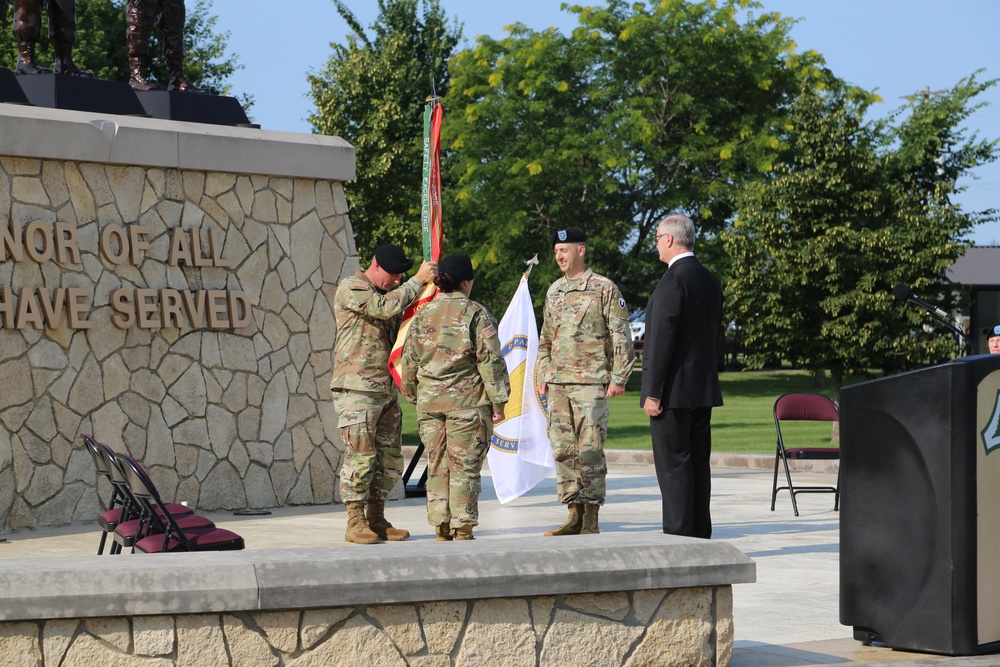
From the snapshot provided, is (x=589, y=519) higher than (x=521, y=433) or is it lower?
lower

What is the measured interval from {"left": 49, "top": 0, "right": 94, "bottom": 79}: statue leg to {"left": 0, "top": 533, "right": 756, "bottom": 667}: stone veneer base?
7154mm

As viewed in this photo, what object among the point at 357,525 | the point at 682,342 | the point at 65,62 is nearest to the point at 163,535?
the point at 357,525

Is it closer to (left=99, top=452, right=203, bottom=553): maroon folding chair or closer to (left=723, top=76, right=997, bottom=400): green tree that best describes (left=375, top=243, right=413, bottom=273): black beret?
(left=99, top=452, right=203, bottom=553): maroon folding chair

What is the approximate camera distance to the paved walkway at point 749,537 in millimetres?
5809

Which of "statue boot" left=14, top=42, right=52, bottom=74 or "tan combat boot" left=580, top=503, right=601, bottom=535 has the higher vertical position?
"statue boot" left=14, top=42, right=52, bottom=74

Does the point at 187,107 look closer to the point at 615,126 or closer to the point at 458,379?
the point at 458,379

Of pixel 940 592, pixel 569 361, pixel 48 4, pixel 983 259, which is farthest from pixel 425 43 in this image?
pixel 940 592

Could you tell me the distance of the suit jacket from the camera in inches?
282

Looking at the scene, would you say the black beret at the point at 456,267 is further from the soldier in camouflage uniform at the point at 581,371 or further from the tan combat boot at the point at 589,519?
the tan combat boot at the point at 589,519

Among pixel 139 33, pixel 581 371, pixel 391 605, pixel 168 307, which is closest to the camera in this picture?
pixel 391 605

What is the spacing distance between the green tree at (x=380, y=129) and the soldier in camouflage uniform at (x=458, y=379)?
2774 centimetres

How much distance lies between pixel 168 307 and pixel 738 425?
15.9 m

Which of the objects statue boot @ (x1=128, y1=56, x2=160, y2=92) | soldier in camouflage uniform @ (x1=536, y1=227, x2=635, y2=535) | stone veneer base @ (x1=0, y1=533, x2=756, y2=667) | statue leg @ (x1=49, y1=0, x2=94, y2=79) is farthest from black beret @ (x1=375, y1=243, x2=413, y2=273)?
statue boot @ (x1=128, y1=56, x2=160, y2=92)

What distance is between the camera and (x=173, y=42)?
1176cm
